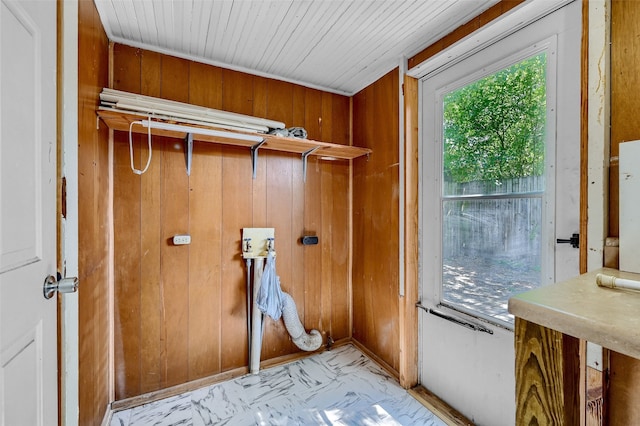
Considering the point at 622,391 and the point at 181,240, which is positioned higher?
the point at 181,240

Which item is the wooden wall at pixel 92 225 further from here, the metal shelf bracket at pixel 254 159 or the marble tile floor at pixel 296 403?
the metal shelf bracket at pixel 254 159

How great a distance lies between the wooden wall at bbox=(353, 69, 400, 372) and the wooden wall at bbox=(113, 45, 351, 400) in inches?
6.4

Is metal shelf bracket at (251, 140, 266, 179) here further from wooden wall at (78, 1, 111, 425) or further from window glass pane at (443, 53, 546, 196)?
window glass pane at (443, 53, 546, 196)

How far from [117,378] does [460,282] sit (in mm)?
2182

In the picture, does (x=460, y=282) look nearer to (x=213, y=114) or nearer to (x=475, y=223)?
(x=475, y=223)

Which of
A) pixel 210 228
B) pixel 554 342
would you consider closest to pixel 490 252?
pixel 554 342

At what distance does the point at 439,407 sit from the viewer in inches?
66.7

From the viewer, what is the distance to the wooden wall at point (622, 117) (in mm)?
772

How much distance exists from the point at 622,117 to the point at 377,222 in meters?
1.46

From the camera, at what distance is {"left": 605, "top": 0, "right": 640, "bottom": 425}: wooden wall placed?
2.53 ft

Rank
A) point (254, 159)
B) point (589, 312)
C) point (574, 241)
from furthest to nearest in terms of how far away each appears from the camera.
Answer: point (254, 159)
point (574, 241)
point (589, 312)

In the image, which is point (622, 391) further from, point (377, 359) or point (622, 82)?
point (377, 359)

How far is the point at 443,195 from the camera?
1.76m
